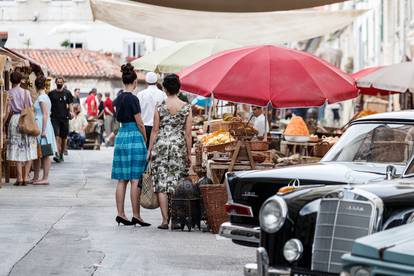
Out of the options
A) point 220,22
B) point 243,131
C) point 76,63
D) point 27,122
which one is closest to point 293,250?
point 243,131

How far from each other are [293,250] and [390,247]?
72.8 inches

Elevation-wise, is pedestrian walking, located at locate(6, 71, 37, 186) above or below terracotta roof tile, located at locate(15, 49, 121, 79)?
below

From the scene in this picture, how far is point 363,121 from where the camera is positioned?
10758mm

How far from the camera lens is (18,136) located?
18.5 metres

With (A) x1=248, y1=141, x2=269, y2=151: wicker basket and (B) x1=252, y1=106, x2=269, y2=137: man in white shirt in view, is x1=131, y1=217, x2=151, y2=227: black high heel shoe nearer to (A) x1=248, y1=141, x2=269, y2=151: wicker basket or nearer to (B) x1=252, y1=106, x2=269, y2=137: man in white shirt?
(A) x1=248, y1=141, x2=269, y2=151: wicker basket

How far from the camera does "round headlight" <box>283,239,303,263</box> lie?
7762mm

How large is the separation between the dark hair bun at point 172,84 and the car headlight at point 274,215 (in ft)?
17.1

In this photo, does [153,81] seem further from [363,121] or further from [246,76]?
[363,121]

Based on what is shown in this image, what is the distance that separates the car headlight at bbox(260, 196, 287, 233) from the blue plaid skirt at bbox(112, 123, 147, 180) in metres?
5.34

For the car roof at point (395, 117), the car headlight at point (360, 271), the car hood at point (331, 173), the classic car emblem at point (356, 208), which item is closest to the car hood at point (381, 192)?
the classic car emblem at point (356, 208)

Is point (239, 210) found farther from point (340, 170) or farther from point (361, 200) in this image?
point (361, 200)

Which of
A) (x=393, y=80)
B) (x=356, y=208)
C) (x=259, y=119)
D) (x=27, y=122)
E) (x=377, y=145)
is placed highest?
(x=393, y=80)

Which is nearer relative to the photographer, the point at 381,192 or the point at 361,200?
the point at 361,200

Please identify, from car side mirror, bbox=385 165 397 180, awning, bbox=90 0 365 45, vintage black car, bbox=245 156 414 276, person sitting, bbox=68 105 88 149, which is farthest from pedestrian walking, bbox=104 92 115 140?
vintage black car, bbox=245 156 414 276
